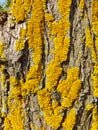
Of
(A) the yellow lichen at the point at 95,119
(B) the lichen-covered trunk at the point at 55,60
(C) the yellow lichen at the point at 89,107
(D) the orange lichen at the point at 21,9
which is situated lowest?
(A) the yellow lichen at the point at 95,119

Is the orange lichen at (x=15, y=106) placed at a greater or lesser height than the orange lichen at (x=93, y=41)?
lesser

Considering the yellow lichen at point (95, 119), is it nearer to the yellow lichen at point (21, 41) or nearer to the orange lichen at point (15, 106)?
the orange lichen at point (15, 106)

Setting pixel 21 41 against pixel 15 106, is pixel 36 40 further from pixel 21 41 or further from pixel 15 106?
pixel 15 106

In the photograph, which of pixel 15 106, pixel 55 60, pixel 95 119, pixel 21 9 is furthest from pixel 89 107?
pixel 21 9

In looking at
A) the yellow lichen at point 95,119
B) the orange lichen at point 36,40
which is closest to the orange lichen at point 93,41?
the yellow lichen at point 95,119

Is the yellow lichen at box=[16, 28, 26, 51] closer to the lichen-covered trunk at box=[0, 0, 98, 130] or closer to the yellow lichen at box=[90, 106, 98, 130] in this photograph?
the lichen-covered trunk at box=[0, 0, 98, 130]

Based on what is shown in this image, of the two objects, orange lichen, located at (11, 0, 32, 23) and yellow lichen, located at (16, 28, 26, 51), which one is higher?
orange lichen, located at (11, 0, 32, 23)

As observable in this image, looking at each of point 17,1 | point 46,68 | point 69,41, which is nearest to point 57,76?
point 46,68

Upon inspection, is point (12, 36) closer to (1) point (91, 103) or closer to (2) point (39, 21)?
(2) point (39, 21)

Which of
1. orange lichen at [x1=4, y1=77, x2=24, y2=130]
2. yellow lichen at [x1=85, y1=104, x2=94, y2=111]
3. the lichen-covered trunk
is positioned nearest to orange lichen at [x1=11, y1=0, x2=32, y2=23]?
the lichen-covered trunk
